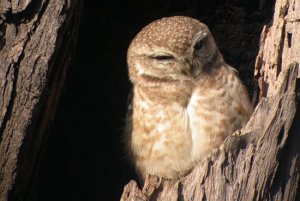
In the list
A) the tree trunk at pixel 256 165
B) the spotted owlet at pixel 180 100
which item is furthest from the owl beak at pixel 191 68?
the tree trunk at pixel 256 165

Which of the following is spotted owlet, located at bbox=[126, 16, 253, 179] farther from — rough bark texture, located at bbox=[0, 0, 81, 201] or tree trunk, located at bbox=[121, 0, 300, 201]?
rough bark texture, located at bbox=[0, 0, 81, 201]

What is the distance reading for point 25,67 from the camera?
3.18 metres

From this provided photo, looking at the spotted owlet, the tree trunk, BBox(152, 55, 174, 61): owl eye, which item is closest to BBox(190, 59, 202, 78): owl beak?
the spotted owlet

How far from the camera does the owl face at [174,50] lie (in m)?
3.57

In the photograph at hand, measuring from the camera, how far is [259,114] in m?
3.02

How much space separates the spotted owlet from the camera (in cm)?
353

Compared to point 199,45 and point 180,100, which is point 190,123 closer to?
point 180,100

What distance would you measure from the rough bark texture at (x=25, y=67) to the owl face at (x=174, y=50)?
1.93 feet

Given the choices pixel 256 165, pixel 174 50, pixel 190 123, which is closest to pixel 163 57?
pixel 174 50

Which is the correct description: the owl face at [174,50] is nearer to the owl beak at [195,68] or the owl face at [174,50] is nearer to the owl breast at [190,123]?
the owl beak at [195,68]

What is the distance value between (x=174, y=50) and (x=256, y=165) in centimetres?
91

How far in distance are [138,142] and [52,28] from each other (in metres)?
0.93

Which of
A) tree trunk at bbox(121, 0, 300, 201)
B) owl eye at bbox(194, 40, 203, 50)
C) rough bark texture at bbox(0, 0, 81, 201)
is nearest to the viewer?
tree trunk at bbox(121, 0, 300, 201)

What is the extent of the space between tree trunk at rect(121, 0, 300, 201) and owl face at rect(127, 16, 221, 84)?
723mm
